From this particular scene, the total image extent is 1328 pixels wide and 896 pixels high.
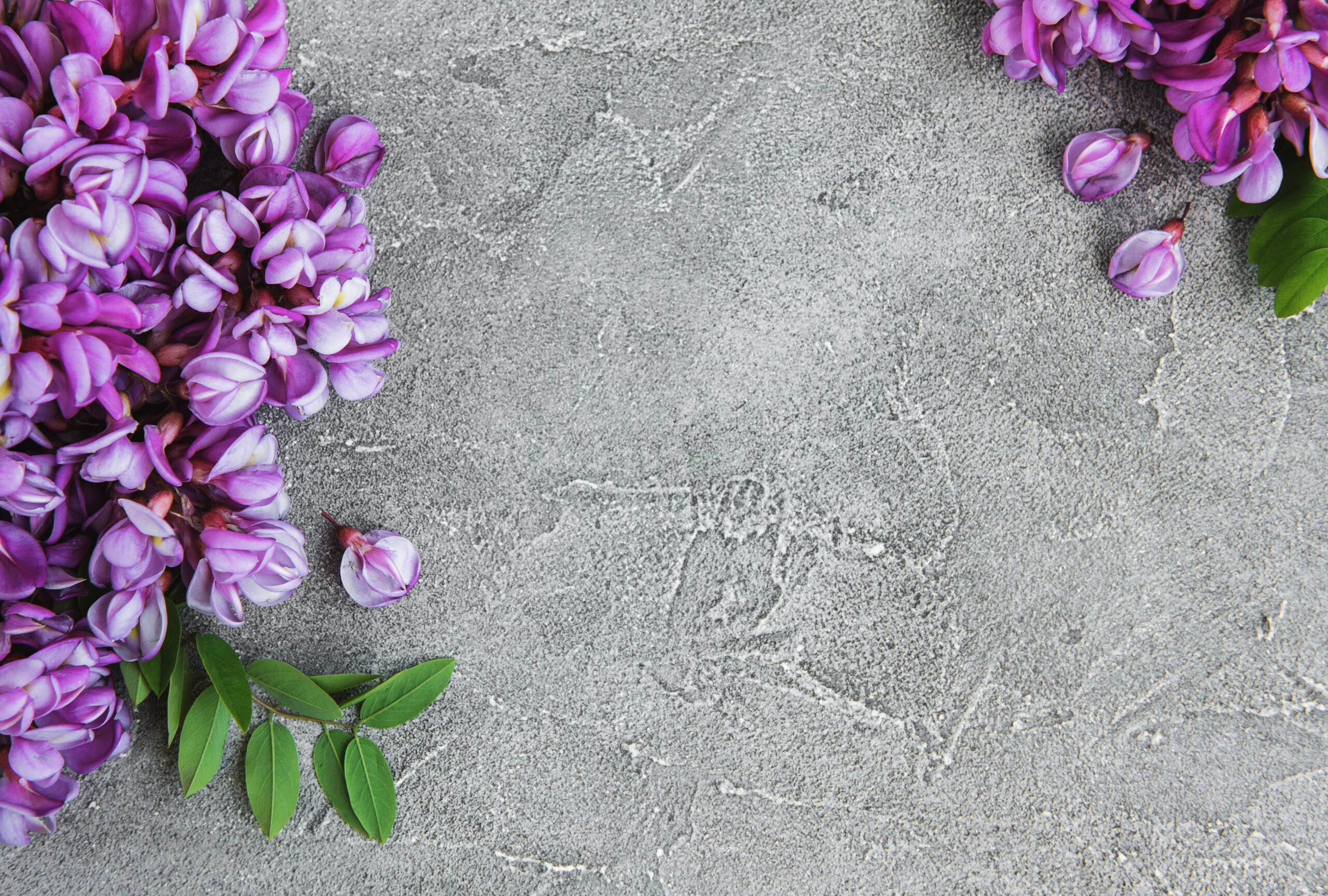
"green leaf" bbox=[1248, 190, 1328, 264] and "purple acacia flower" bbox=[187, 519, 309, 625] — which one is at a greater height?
"green leaf" bbox=[1248, 190, 1328, 264]

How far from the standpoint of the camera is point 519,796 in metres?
0.61

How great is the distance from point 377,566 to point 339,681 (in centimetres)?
10

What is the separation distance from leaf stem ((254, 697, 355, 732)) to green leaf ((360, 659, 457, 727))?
20 millimetres

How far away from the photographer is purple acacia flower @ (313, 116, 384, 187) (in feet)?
1.84

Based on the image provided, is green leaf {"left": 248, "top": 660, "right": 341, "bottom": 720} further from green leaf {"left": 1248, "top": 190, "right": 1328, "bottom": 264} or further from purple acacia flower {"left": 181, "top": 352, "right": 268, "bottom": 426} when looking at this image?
green leaf {"left": 1248, "top": 190, "right": 1328, "bottom": 264}

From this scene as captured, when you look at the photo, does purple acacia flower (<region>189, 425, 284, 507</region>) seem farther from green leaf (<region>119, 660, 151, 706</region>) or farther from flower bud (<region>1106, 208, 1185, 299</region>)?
flower bud (<region>1106, 208, 1185, 299</region>)

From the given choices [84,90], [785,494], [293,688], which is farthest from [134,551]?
[785,494]

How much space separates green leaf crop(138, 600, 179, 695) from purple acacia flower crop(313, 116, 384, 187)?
0.32 m

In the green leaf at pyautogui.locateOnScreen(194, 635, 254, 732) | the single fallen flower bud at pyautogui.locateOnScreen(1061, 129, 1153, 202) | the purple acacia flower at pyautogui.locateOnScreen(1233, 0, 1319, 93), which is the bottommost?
the green leaf at pyautogui.locateOnScreen(194, 635, 254, 732)

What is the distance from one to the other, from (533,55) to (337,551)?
1.35 ft

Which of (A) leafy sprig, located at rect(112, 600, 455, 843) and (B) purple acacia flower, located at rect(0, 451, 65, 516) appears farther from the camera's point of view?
(A) leafy sprig, located at rect(112, 600, 455, 843)

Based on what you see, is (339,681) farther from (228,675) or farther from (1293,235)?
(1293,235)

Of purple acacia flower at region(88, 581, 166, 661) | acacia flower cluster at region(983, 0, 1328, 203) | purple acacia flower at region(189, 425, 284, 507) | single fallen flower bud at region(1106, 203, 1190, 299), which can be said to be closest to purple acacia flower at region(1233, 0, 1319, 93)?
acacia flower cluster at region(983, 0, 1328, 203)

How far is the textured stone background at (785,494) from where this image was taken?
0.60m
